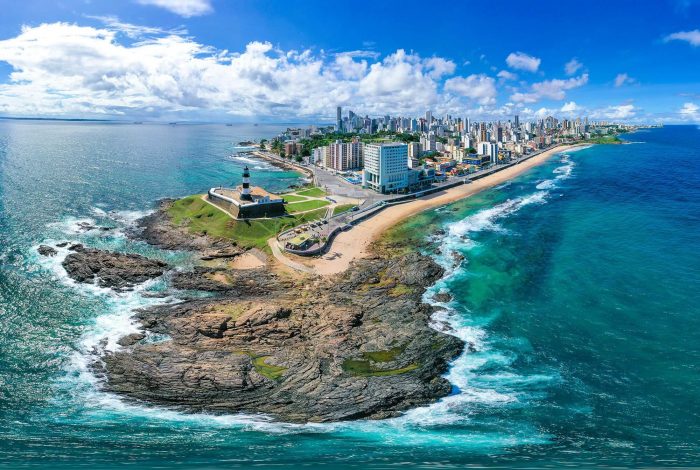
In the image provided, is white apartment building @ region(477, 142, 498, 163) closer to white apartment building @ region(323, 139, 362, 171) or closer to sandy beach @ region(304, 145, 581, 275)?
sandy beach @ region(304, 145, 581, 275)

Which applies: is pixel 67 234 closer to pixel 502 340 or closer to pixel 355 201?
pixel 355 201

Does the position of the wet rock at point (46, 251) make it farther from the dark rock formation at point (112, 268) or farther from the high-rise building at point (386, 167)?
the high-rise building at point (386, 167)

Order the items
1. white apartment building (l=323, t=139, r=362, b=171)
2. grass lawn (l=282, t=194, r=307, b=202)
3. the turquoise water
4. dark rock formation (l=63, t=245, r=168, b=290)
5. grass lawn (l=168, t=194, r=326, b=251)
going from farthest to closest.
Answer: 1. white apartment building (l=323, t=139, r=362, b=171)
2. grass lawn (l=282, t=194, r=307, b=202)
3. grass lawn (l=168, t=194, r=326, b=251)
4. dark rock formation (l=63, t=245, r=168, b=290)
5. the turquoise water

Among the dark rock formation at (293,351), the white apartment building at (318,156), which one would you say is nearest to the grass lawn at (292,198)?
the dark rock formation at (293,351)

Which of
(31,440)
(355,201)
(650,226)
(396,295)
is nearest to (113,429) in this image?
(31,440)

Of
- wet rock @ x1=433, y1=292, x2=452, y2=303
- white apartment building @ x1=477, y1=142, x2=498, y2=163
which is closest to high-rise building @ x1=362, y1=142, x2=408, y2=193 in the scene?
wet rock @ x1=433, y1=292, x2=452, y2=303

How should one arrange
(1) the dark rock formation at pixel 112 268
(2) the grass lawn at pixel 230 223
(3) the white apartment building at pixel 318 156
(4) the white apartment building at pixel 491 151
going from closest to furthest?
(1) the dark rock formation at pixel 112 268 < (2) the grass lawn at pixel 230 223 < (3) the white apartment building at pixel 318 156 < (4) the white apartment building at pixel 491 151
